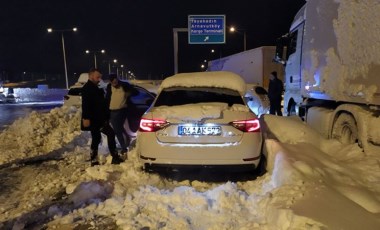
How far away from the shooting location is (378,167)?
19.4 ft

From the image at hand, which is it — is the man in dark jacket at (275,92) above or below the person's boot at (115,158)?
above

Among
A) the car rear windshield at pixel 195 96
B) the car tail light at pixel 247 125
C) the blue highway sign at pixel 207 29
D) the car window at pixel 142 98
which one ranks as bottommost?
the car tail light at pixel 247 125

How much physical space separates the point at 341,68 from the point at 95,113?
4.38 meters

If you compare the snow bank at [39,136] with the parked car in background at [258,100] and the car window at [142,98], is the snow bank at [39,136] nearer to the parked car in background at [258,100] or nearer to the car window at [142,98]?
the car window at [142,98]

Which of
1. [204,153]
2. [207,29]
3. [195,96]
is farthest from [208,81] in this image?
[207,29]

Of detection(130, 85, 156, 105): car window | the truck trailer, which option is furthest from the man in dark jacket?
the truck trailer

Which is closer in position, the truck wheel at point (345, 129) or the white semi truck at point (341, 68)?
the white semi truck at point (341, 68)

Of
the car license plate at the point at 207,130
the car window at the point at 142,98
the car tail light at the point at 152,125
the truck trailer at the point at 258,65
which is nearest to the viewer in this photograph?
the car license plate at the point at 207,130

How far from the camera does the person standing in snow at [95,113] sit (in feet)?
23.1

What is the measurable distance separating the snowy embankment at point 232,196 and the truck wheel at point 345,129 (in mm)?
194

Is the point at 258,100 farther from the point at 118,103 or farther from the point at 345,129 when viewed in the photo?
the point at 118,103

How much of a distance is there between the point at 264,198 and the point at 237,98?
210 cm

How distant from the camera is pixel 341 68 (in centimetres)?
689

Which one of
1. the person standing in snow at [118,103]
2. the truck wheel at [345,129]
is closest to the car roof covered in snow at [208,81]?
the person standing in snow at [118,103]
